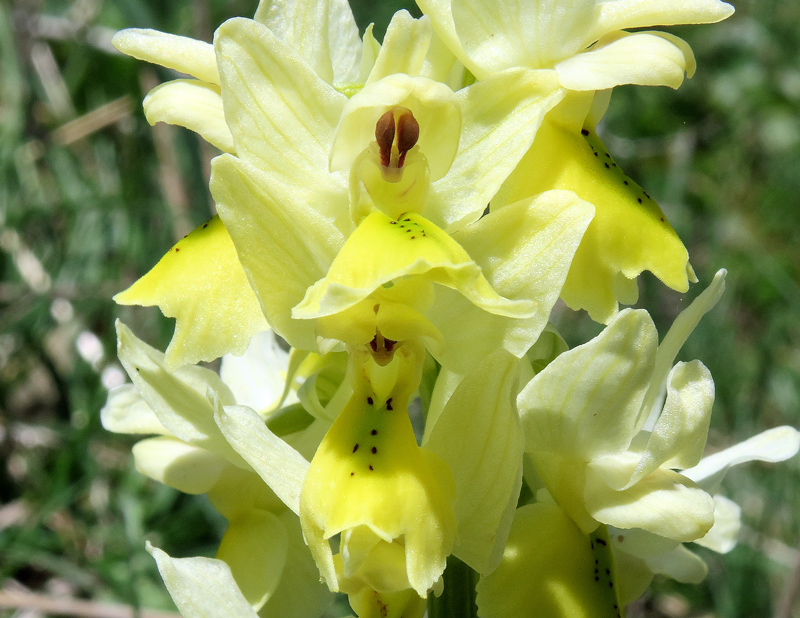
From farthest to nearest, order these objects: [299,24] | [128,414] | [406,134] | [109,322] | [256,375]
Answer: [109,322] < [256,375] < [128,414] < [299,24] < [406,134]

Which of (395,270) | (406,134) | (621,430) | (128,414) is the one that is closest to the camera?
(395,270)

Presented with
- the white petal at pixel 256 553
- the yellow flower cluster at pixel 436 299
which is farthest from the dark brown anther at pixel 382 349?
→ the white petal at pixel 256 553

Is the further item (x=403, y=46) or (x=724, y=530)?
(x=724, y=530)

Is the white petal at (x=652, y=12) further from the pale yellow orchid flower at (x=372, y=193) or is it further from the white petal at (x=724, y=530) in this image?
the white petal at (x=724, y=530)

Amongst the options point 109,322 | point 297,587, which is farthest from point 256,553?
point 109,322

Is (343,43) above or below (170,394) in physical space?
above

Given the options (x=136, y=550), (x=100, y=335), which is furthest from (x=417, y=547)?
(x=100, y=335)

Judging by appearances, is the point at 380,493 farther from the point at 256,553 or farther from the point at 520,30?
the point at 520,30
